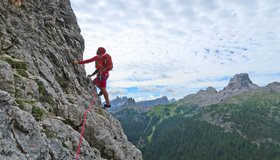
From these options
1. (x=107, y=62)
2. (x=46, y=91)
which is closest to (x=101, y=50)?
(x=107, y=62)

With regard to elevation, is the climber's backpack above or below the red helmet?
below

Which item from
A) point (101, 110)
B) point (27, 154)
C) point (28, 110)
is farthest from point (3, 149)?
point (101, 110)

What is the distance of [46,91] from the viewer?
18.2 metres

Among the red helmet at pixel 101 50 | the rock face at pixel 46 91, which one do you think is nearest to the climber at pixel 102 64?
the red helmet at pixel 101 50

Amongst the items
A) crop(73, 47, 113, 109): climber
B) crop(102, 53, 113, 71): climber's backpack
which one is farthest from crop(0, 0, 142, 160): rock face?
crop(102, 53, 113, 71): climber's backpack

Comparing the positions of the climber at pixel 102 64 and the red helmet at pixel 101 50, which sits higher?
the red helmet at pixel 101 50

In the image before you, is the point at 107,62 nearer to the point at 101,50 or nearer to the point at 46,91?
the point at 101,50

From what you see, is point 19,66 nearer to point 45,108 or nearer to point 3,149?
point 45,108

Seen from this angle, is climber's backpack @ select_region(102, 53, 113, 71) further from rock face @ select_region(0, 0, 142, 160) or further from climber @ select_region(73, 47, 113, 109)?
rock face @ select_region(0, 0, 142, 160)

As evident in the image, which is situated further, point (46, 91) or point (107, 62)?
point (107, 62)

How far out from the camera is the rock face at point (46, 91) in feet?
42.4

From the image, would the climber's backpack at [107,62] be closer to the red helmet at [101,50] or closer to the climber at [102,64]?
the climber at [102,64]

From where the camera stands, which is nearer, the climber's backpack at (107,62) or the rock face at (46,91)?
the rock face at (46,91)

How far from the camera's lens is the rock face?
12938 millimetres
